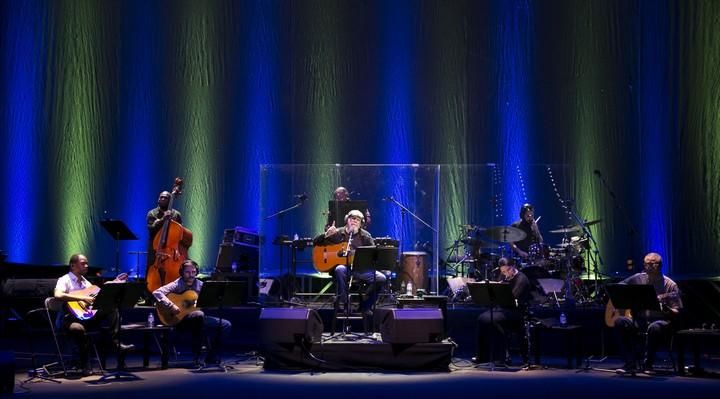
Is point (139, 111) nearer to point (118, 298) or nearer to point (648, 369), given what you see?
point (118, 298)

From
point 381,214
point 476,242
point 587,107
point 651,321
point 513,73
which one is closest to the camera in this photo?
point 651,321

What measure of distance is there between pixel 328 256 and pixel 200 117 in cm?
485

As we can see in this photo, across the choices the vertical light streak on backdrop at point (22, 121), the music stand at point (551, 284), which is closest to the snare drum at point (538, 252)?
the music stand at point (551, 284)

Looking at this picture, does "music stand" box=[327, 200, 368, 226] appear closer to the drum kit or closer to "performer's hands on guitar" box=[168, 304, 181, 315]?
the drum kit

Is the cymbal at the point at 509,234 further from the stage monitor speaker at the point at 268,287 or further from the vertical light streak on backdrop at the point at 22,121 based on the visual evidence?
the vertical light streak on backdrop at the point at 22,121

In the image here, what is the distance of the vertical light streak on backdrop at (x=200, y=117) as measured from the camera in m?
15.6

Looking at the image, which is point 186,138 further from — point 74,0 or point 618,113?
point 618,113

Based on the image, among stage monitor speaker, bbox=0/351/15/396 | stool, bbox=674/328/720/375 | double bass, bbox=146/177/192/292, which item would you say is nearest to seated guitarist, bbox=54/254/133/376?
double bass, bbox=146/177/192/292

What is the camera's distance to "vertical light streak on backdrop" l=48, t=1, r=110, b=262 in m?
15.6

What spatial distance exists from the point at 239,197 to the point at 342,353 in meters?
5.65

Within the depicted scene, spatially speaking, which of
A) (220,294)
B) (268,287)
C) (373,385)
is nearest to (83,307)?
(220,294)

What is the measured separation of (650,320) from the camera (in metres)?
10.9

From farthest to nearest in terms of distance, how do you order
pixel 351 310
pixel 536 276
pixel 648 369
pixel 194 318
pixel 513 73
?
pixel 513 73 → pixel 536 276 → pixel 351 310 → pixel 194 318 → pixel 648 369

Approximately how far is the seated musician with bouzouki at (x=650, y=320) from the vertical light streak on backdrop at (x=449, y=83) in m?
5.03
